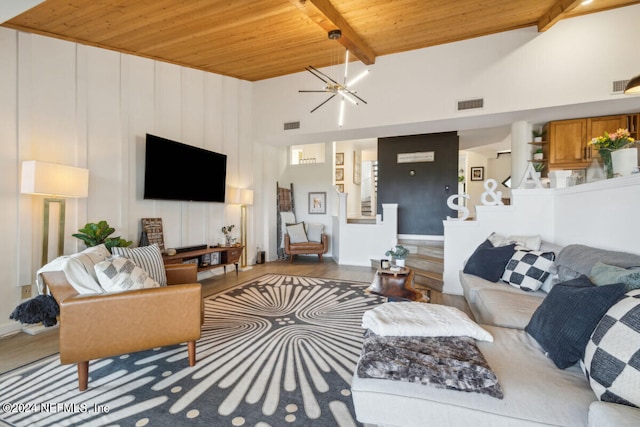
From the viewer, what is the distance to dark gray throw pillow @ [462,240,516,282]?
2887 millimetres

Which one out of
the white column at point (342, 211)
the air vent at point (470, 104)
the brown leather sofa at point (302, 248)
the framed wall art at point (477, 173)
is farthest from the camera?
the framed wall art at point (477, 173)

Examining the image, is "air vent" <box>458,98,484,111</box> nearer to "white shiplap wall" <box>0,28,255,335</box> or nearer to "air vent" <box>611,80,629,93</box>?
"air vent" <box>611,80,629,93</box>

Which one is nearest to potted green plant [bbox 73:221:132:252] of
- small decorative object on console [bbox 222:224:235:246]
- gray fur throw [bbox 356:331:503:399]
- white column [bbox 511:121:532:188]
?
small decorative object on console [bbox 222:224:235:246]

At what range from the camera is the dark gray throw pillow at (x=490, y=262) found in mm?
2887

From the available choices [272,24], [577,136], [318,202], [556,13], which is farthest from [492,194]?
[318,202]

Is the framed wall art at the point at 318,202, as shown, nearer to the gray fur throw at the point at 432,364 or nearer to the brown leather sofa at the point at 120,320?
the brown leather sofa at the point at 120,320

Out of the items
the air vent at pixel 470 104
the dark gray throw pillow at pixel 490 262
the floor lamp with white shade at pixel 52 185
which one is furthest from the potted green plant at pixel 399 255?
the floor lamp with white shade at pixel 52 185

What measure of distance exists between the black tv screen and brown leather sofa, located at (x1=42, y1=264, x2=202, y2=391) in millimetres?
2176

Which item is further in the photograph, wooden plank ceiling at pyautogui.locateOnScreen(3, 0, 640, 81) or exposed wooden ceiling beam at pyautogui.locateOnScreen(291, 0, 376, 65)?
exposed wooden ceiling beam at pyautogui.locateOnScreen(291, 0, 376, 65)

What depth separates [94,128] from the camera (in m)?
3.40

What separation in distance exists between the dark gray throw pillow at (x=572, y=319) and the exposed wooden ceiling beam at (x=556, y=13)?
3.63m

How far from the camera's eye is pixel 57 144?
3061 millimetres

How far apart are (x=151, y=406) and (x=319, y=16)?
158 inches

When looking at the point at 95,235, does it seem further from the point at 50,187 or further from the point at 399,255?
the point at 399,255
